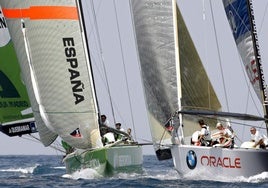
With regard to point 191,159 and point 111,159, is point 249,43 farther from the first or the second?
point 111,159

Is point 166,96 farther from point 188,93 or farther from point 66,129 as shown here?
point 66,129

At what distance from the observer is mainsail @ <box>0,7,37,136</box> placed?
33094 mm

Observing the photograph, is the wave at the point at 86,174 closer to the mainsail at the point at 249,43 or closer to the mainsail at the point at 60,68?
the mainsail at the point at 60,68

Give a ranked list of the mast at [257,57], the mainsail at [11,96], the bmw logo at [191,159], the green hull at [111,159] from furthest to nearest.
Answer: the mainsail at [11,96], the green hull at [111,159], the bmw logo at [191,159], the mast at [257,57]

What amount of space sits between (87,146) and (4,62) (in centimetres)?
768

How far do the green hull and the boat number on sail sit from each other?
1.58 m

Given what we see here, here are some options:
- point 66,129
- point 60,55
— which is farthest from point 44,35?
point 66,129

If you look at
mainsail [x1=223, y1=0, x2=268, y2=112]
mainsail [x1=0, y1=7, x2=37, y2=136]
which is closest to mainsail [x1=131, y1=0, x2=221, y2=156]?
mainsail [x1=223, y1=0, x2=268, y2=112]

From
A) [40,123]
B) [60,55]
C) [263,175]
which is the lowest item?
[263,175]

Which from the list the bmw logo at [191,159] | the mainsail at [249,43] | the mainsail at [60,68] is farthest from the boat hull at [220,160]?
the mainsail at [60,68]

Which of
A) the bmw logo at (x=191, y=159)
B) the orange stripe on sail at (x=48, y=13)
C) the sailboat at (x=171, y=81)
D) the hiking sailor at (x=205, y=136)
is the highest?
the orange stripe on sail at (x=48, y=13)

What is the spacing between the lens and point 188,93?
24.9m

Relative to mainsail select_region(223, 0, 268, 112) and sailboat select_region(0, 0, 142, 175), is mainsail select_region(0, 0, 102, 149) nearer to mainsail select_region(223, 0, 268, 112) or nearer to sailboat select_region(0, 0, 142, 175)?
sailboat select_region(0, 0, 142, 175)

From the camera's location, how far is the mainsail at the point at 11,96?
33094 mm
